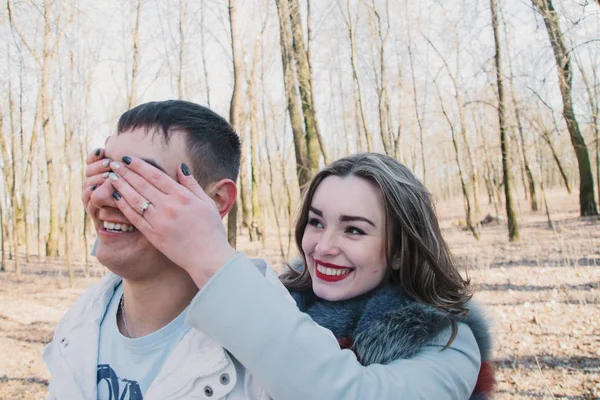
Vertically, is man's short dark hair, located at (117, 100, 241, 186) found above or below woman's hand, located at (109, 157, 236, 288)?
above

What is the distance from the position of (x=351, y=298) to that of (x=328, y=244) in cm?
25

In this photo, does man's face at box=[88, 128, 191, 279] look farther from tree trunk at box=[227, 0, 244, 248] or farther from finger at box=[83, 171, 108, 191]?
tree trunk at box=[227, 0, 244, 248]

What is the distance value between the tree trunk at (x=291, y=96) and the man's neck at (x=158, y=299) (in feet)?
22.5

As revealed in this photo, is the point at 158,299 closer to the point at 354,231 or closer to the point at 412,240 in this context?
the point at 354,231

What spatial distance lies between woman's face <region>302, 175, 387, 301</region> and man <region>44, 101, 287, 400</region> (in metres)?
0.51

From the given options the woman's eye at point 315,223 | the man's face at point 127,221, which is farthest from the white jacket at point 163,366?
the woman's eye at point 315,223

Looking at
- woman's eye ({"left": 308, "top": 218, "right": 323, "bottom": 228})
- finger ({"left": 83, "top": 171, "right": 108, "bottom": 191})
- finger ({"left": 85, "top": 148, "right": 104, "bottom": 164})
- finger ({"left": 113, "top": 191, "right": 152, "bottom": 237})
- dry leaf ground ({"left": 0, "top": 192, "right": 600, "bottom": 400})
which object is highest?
finger ({"left": 85, "top": 148, "right": 104, "bottom": 164})

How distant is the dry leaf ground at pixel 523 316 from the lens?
386cm

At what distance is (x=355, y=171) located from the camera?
74.8 inches

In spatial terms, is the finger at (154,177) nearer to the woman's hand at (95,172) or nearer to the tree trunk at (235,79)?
the woman's hand at (95,172)

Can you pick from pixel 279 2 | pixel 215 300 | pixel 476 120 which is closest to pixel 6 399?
pixel 215 300

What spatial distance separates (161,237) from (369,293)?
3.51 feet

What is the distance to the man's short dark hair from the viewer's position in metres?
1.32

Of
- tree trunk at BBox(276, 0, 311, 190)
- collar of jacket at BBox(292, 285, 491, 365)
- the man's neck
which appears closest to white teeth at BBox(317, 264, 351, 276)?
collar of jacket at BBox(292, 285, 491, 365)
